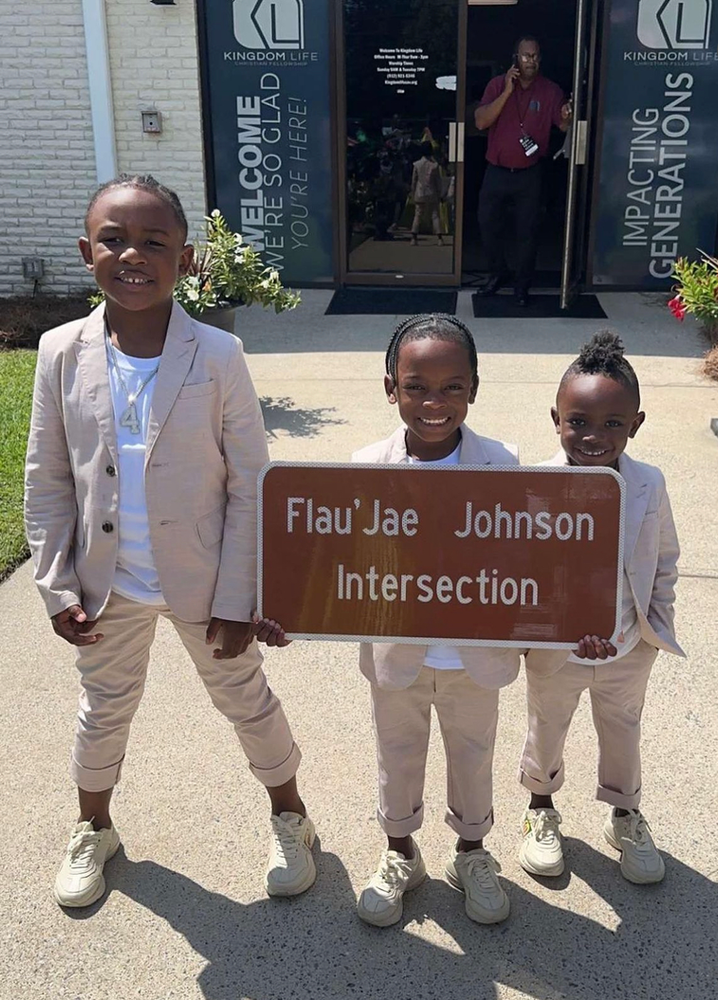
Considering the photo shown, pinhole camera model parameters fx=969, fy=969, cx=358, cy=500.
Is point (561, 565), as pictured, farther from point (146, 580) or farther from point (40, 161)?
point (40, 161)

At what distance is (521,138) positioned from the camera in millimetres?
7918

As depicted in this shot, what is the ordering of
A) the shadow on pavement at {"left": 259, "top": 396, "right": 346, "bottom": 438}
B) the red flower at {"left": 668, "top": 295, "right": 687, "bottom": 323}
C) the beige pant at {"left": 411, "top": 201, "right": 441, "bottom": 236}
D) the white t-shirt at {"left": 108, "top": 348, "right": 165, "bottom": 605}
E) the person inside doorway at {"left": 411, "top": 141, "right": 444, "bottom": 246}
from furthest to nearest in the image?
1. the beige pant at {"left": 411, "top": 201, "right": 441, "bottom": 236}
2. the person inside doorway at {"left": 411, "top": 141, "right": 444, "bottom": 246}
3. the shadow on pavement at {"left": 259, "top": 396, "right": 346, "bottom": 438}
4. the red flower at {"left": 668, "top": 295, "right": 687, "bottom": 323}
5. the white t-shirt at {"left": 108, "top": 348, "right": 165, "bottom": 605}

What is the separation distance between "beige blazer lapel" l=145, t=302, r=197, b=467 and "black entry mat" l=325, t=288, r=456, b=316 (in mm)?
5968

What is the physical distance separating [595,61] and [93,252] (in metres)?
7.43

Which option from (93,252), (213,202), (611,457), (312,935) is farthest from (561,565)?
(213,202)

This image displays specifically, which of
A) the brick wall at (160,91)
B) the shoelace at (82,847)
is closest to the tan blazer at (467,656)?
the shoelace at (82,847)

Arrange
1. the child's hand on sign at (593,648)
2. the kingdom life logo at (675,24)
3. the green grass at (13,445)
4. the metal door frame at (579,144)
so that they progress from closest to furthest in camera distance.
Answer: the child's hand on sign at (593,648)
the green grass at (13,445)
the metal door frame at (579,144)
the kingdom life logo at (675,24)

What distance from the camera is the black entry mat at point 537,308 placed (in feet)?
26.2

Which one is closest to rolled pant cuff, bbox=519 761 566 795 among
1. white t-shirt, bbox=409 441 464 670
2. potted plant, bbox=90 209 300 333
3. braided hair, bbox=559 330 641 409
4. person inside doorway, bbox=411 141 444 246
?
white t-shirt, bbox=409 441 464 670

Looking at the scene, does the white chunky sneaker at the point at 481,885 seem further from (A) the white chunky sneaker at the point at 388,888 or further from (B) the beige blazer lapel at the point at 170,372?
(B) the beige blazer lapel at the point at 170,372

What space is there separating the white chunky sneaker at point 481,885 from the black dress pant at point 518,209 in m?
6.63

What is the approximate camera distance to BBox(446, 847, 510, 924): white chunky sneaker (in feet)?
7.40

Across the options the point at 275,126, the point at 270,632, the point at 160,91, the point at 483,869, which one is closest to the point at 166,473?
the point at 270,632

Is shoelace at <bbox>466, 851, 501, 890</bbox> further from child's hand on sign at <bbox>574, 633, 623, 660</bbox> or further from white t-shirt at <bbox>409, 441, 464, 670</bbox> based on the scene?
child's hand on sign at <bbox>574, 633, 623, 660</bbox>
